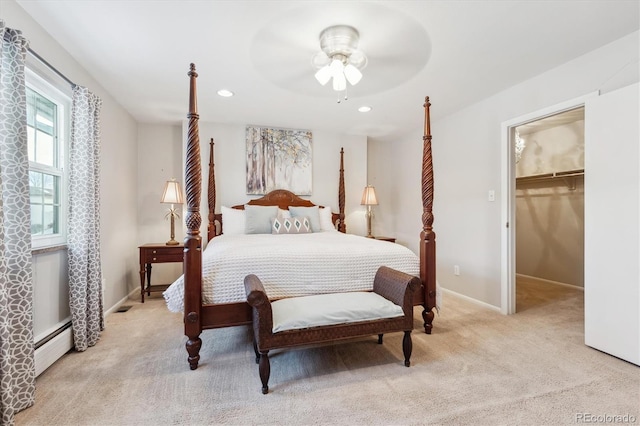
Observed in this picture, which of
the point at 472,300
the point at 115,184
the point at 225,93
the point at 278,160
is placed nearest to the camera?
the point at 225,93

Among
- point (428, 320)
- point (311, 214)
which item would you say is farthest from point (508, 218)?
point (311, 214)

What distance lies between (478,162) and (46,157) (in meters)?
4.05

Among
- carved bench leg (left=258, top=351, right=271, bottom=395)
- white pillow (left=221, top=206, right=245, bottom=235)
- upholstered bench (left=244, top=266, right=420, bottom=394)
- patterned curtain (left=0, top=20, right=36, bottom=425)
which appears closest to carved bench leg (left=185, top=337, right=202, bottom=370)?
upholstered bench (left=244, top=266, right=420, bottom=394)

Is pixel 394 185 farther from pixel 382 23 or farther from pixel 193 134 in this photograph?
pixel 193 134

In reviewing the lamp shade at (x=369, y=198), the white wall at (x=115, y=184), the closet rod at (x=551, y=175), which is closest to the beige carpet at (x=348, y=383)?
the white wall at (x=115, y=184)

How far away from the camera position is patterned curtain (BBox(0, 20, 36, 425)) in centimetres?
153

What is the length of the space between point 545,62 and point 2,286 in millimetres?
3931

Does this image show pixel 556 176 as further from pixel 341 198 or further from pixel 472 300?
pixel 341 198

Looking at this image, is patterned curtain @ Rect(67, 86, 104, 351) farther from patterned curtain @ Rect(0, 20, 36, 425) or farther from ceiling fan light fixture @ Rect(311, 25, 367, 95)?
ceiling fan light fixture @ Rect(311, 25, 367, 95)

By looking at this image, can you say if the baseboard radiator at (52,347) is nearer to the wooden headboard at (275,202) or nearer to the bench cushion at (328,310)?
the bench cushion at (328,310)

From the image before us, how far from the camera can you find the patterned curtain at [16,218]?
5.01 ft

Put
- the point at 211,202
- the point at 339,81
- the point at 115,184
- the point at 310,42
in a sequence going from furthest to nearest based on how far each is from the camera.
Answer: the point at 211,202 < the point at 115,184 < the point at 339,81 < the point at 310,42

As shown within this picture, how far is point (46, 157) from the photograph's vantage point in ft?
7.20

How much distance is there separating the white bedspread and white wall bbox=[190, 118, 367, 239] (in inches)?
82.3
